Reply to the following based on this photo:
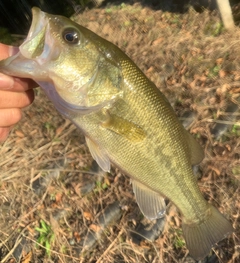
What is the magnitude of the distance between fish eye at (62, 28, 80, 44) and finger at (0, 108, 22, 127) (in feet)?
1.69

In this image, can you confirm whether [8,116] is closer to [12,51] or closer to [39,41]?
[12,51]

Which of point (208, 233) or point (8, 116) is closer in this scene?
point (8, 116)

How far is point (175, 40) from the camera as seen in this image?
6.02 metres

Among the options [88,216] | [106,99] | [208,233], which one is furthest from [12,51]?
[88,216]

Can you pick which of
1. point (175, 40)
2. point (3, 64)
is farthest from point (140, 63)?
point (3, 64)

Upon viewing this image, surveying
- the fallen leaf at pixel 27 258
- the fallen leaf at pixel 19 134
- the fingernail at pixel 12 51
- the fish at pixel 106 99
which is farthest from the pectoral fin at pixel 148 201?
the fallen leaf at pixel 19 134

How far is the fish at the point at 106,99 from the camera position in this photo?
1927 millimetres

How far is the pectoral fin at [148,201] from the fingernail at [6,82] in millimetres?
953

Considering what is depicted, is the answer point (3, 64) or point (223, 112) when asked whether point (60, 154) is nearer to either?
point (223, 112)

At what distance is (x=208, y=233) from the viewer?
8.86 feet

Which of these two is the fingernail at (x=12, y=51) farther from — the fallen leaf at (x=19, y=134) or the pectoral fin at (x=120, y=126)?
the fallen leaf at (x=19, y=134)

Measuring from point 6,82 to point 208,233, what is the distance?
1731 mm

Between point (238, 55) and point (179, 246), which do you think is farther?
point (238, 55)

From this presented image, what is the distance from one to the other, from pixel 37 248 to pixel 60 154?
3.71 feet
